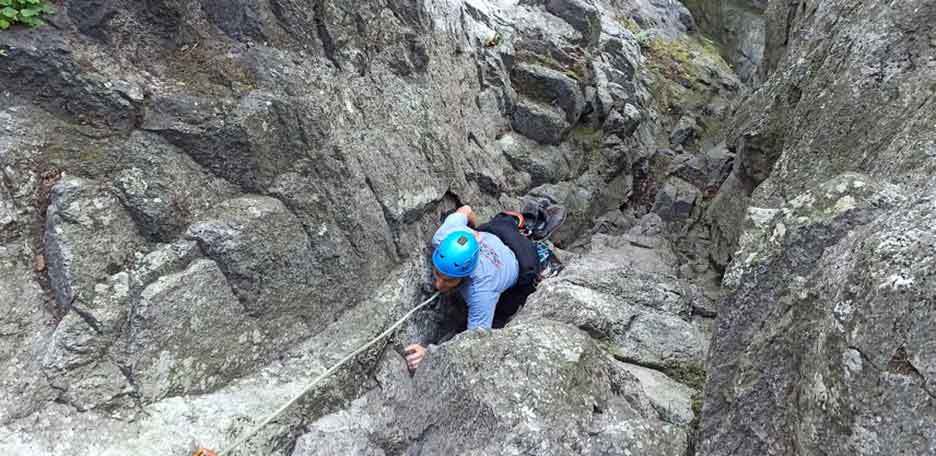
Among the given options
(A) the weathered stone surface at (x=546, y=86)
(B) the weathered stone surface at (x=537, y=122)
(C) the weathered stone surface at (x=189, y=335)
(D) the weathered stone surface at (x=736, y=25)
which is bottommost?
(C) the weathered stone surface at (x=189, y=335)

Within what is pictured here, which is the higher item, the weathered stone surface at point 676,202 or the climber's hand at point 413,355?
the weathered stone surface at point 676,202

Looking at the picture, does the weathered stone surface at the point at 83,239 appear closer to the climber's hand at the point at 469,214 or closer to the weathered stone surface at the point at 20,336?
the weathered stone surface at the point at 20,336

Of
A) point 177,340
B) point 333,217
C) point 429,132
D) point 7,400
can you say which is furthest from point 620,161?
point 7,400

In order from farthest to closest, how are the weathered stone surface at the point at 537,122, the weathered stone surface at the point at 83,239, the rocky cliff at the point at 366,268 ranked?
1. the weathered stone surface at the point at 537,122
2. the weathered stone surface at the point at 83,239
3. the rocky cliff at the point at 366,268

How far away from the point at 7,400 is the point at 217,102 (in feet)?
11.8

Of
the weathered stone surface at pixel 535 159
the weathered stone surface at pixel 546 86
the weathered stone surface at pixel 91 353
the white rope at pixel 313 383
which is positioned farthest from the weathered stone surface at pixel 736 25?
the weathered stone surface at pixel 91 353

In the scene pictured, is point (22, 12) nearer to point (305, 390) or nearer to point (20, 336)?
point (20, 336)

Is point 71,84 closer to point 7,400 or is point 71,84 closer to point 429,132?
point 7,400

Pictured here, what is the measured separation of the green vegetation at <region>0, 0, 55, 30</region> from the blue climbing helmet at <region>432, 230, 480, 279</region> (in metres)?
5.17

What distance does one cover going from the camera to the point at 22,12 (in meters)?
6.02

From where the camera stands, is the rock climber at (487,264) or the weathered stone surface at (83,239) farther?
the rock climber at (487,264)

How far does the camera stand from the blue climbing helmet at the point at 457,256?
7977mm

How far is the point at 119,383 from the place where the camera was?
5664 mm

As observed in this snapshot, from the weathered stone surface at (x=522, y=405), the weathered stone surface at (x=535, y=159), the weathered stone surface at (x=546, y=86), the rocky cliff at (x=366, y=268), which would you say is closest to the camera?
the rocky cliff at (x=366, y=268)
